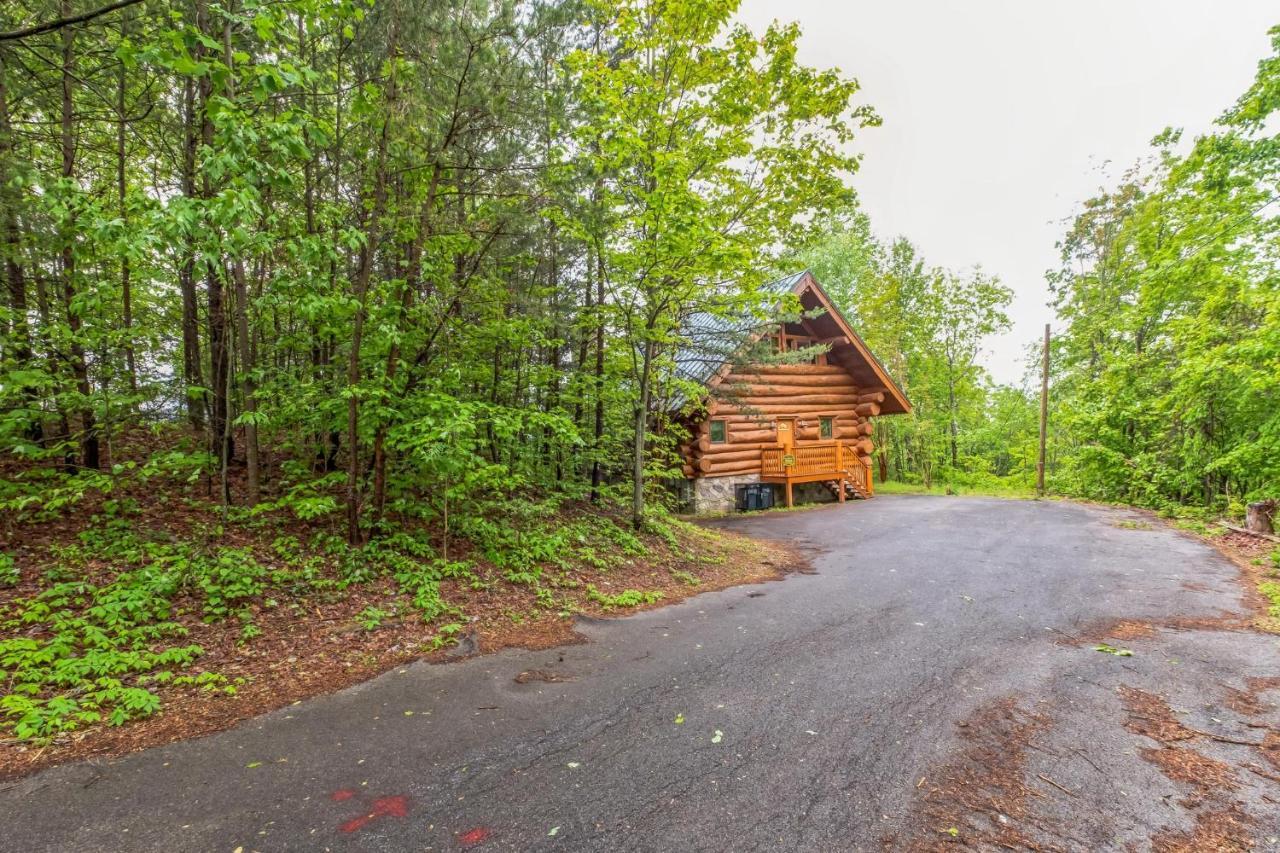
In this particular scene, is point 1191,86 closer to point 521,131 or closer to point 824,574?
point 824,574

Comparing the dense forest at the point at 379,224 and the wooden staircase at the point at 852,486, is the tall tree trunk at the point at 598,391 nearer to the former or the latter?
the dense forest at the point at 379,224

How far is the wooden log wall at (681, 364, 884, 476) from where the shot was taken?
1398 centimetres

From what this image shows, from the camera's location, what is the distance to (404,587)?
205 inches

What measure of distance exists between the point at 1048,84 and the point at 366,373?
81.1 ft

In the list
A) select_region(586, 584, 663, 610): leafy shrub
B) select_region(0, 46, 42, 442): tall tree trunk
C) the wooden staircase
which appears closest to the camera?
select_region(0, 46, 42, 442): tall tree trunk

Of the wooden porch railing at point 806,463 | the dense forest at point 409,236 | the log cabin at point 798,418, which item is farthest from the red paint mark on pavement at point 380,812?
the wooden porch railing at point 806,463

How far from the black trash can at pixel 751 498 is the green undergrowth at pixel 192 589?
790 centimetres

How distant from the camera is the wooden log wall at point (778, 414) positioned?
14.0 m

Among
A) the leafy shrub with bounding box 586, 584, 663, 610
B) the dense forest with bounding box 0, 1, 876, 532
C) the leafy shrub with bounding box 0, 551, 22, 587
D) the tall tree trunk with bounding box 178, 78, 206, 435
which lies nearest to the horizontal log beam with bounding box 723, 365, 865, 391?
the dense forest with bounding box 0, 1, 876, 532

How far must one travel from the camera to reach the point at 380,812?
7.82 feet

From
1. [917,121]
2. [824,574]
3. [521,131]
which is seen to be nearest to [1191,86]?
[917,121]

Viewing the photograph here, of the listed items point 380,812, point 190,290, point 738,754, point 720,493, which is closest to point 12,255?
point 190,290

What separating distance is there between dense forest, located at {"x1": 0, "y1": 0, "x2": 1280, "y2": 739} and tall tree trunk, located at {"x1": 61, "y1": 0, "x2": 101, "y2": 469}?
5 centimetres

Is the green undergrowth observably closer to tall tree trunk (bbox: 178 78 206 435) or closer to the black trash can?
tall tree trunk (bbox: 178 78 206 435)
